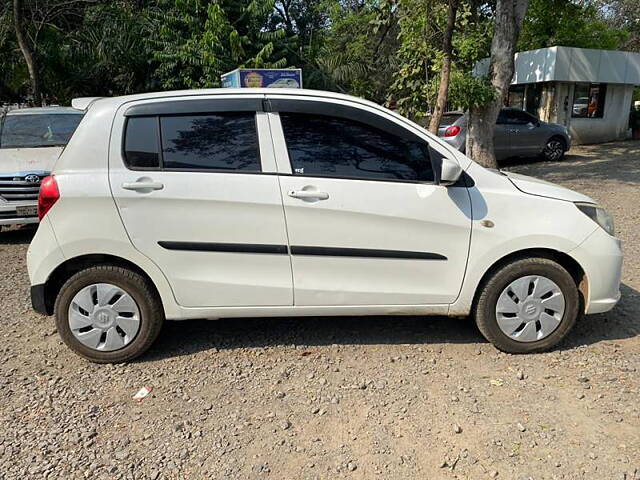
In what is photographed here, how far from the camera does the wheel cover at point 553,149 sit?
46.5ft

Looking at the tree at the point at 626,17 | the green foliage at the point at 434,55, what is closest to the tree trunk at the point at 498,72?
the green foliage at the point at 434,55

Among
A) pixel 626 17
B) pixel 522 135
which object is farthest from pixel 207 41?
pixel 626 17

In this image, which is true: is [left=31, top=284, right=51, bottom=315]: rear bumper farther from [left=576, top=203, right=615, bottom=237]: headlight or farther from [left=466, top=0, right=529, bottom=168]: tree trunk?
[left=466, top=0, right=529, bottom=168]: tree trunk

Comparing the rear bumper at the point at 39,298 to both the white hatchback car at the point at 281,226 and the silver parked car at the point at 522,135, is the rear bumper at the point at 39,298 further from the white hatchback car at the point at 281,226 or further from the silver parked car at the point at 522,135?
the silver parked car at the point at 522,135

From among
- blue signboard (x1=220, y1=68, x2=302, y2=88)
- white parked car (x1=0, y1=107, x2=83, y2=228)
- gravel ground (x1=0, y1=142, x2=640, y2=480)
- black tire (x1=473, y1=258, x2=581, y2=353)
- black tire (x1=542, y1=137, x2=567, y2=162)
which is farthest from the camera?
black tire (x1=542, y1=137, x2=567, y2=162)

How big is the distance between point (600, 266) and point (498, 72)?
7470mm

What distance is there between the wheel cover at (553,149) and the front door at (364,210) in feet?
40.2

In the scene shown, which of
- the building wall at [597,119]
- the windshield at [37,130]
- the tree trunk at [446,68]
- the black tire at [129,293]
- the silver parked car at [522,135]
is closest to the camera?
the black tire at [129,293]

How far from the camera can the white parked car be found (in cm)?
629

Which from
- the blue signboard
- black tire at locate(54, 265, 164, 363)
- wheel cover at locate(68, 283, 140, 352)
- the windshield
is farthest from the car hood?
the windshield

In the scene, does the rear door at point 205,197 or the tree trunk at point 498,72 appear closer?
the rear door at point 205,197

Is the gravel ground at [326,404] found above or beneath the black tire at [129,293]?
beneath

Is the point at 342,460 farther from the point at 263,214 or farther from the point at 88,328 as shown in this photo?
the point at 88,328

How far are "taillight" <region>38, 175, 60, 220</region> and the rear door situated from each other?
37 cm
